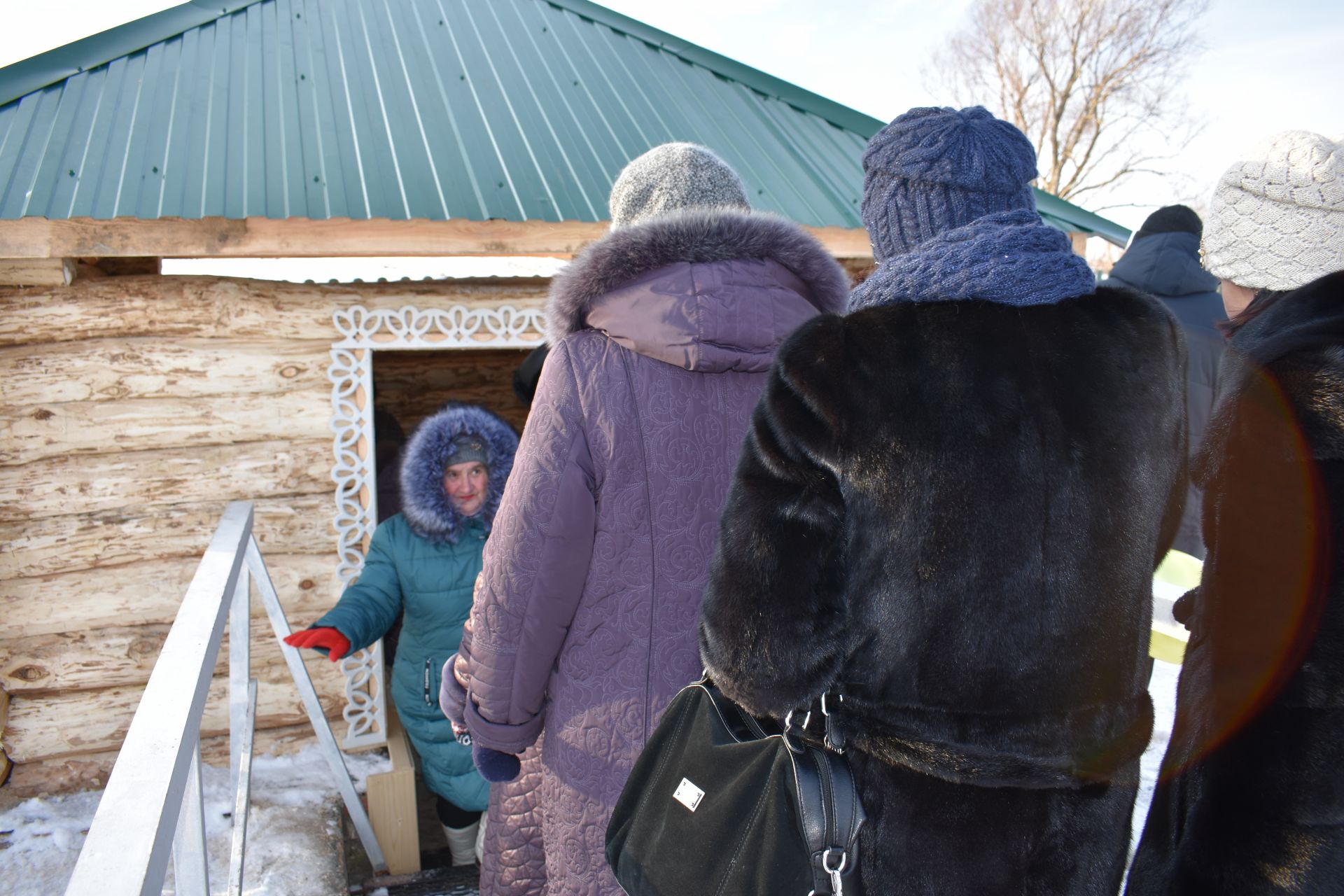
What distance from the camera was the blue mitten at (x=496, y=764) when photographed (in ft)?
5.16

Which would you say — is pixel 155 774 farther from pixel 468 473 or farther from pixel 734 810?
pixel 468 473

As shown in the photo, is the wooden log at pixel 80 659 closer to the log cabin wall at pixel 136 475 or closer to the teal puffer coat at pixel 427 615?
the log cabin wall at pixel 136 475

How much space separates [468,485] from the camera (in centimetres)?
335

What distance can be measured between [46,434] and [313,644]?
1440 mm

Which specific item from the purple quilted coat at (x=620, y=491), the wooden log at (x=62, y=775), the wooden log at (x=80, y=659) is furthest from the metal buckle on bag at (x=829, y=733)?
the wooden log at (x=62, y=775)

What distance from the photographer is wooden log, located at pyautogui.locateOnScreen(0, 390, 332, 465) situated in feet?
→ 10.5

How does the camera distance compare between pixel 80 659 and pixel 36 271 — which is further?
pixel 80 659

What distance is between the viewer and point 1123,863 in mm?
1229

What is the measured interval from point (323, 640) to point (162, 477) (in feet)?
3.65

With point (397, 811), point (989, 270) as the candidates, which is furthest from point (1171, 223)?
point (397, 811)

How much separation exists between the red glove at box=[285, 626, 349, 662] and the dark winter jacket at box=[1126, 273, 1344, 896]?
2456 millimetres

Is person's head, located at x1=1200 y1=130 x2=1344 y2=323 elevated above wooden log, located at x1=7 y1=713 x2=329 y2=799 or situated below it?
above

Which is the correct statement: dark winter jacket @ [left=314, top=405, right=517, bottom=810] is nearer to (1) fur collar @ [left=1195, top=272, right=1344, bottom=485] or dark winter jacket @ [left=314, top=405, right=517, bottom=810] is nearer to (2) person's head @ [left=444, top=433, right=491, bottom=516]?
(2) person's head @ [left=444, top=433, right=491, bottom=516]

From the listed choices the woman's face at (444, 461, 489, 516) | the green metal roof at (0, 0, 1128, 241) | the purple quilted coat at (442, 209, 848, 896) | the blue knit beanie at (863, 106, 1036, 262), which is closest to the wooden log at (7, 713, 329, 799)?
the woman's face at (444, 461, 489, 516)
